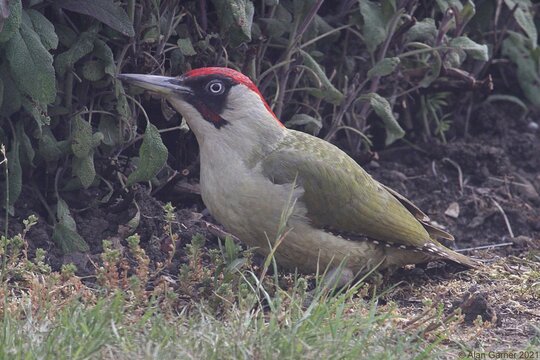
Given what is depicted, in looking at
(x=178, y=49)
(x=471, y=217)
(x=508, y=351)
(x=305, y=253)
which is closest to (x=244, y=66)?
(x=178, y=49)

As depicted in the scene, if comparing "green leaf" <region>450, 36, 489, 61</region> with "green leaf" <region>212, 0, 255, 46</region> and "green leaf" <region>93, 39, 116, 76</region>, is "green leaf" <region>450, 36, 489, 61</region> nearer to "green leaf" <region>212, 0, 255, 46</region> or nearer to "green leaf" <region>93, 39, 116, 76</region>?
"green leaf" <region>212, 0, 255, 46</region>

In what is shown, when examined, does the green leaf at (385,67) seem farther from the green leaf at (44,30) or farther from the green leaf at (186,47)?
the green leaf at (44,30)

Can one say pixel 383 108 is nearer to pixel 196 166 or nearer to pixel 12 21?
pixel 196 166

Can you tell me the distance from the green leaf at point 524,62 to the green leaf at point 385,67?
157 cm

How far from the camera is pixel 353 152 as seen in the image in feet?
21.3

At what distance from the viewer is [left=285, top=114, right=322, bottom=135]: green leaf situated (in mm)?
5934

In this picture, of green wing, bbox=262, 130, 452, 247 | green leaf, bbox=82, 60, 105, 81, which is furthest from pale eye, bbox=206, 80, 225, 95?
green leaf, bbox=82, 60, 105, 81

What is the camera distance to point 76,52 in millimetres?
4988

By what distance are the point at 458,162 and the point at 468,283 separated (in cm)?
173

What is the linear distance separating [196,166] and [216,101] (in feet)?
3.31

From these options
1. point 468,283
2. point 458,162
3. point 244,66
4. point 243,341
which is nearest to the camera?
point 243,341

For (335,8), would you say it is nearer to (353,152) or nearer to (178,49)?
(353,152)

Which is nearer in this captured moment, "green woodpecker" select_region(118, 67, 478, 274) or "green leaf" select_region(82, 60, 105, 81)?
"green woodpecker" select_region(118, 67, 478, 274)

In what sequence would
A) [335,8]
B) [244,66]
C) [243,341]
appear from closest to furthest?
[243,341] < [244,66] < [335,8]
